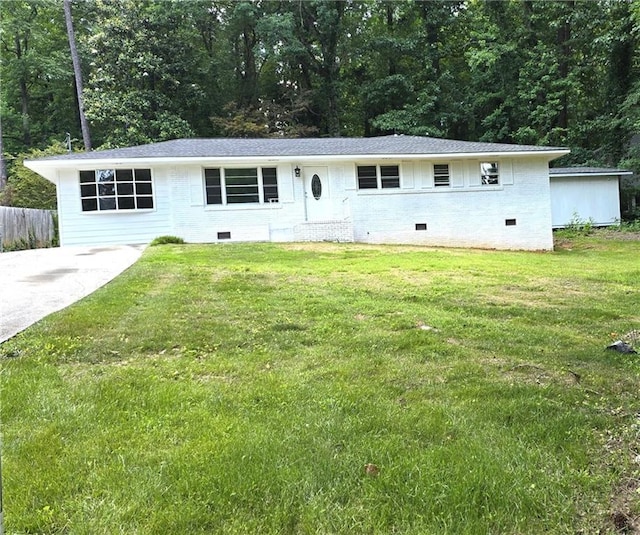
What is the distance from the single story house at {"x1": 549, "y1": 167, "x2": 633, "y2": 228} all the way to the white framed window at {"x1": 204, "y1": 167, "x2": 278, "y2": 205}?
13.0m

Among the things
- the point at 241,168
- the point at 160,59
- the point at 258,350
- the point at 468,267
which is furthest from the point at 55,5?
the point at 258,350

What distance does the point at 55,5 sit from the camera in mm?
28797

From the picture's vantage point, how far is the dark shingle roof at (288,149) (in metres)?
14.8

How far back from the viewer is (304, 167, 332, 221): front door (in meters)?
15.9

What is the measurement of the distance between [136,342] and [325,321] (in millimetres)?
1845

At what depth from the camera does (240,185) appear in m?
15.5

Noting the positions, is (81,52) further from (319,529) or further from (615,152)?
(319,529)

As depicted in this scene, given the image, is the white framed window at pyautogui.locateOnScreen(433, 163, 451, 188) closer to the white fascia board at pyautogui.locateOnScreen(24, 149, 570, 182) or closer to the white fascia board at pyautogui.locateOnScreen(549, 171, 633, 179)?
the white fascia board at pyautogui.locateOnScreen(24, 149, 570, 182)

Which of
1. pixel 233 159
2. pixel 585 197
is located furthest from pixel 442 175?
pixel 585 197

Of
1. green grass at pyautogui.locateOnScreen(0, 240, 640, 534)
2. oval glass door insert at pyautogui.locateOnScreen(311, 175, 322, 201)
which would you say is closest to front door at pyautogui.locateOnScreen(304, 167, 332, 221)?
oval glass door insert at pyautogui.locateOnScreen(311, 175, 322, 201)

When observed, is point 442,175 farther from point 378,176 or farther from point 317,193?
→ point 317,193

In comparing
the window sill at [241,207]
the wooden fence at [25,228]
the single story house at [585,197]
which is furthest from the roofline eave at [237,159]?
the single story house at [585,197]

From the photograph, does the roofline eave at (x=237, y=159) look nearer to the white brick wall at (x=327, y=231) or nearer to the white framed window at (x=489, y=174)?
the white framed window at (x=489, y=174)

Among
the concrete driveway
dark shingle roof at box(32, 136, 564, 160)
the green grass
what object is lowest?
the green grass
